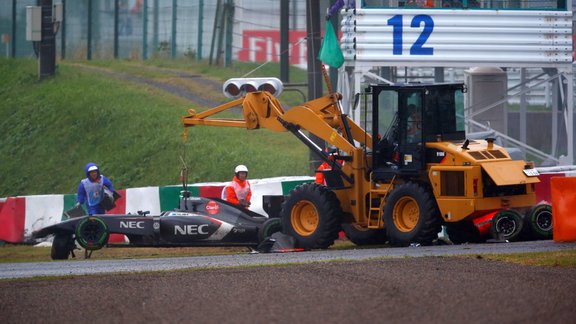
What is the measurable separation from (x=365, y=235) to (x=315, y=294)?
7.17 metres

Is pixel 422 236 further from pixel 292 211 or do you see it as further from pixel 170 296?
pixel 170 296

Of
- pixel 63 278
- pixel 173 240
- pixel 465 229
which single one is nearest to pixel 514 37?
pixel 465 229

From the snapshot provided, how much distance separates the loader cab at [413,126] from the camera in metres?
17.6

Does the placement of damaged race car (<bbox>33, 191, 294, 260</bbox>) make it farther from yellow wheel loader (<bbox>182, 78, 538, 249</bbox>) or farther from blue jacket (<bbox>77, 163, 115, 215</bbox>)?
blue jacket (<bbox>77, 163, 115, 215</bbox>)

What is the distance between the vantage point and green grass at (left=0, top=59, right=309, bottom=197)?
3019 centimetres

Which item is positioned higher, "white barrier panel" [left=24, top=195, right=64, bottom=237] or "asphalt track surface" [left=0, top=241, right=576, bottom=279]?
"white barrier panel" [left=24, top=195, right=64, bottom=237]

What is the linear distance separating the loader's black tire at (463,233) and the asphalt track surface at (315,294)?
283 cm

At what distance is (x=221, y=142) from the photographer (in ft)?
103

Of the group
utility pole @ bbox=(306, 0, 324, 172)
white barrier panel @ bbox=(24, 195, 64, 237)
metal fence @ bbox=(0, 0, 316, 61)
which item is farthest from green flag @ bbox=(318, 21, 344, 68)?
metal fence @ bbox=(0, 0, 316, 61)

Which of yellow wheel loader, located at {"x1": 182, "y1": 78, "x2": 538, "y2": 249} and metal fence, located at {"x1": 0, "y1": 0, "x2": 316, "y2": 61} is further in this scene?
metal fence, located at {"x1": 0, "y1": 0, "x2": 316, "y2": 61}

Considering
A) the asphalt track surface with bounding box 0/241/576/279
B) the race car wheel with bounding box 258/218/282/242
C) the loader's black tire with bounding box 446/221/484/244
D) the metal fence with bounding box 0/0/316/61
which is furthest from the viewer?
the metal fence with bounding box 0/0/316/61

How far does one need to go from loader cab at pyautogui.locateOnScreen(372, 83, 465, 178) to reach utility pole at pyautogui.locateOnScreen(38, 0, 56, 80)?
19940 millimetres

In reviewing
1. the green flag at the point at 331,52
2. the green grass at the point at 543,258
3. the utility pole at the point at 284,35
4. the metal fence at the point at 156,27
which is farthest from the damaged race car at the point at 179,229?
the metal fence at the point at 156,27

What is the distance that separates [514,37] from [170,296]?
1336cm
